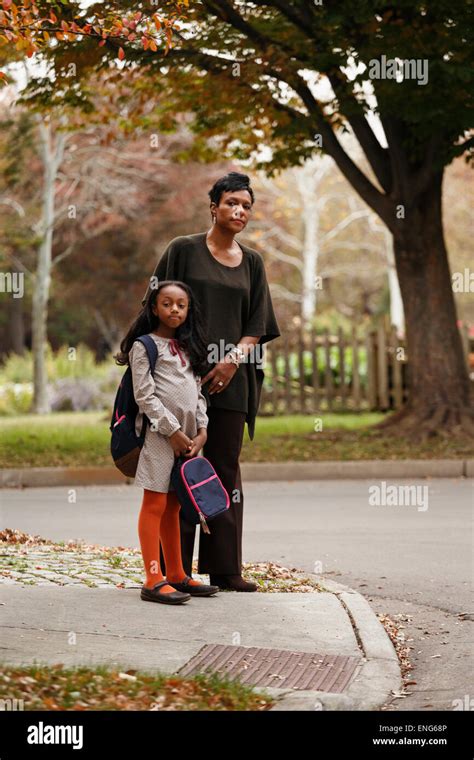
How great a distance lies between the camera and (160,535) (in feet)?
23.2

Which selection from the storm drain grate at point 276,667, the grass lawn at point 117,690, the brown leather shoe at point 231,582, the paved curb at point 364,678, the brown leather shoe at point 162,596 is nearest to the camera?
the grass lawn at point 117,690

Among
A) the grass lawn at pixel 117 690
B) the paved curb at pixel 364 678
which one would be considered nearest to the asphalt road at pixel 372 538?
the paved curb at pixel 364 678

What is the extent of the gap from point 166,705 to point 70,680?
1.33 ft

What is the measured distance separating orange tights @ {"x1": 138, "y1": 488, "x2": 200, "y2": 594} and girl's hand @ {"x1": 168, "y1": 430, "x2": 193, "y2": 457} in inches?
9.5

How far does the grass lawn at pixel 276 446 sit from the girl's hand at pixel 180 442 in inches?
345

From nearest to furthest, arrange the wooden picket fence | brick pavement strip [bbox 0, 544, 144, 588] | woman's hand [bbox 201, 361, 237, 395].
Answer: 1. woman's hand [bbox 201, 361, 237, 395]
2. brick pavement strip [bbox 0, 544, 144, 588]
3. the wooden picket fence

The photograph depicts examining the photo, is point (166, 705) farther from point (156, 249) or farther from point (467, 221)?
point (467, 221)

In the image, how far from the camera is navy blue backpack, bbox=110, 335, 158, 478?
674 cm

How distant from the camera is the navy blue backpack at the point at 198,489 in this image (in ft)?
22.0

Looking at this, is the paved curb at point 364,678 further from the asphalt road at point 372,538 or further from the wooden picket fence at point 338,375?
the wooden picket fence at point 338,375

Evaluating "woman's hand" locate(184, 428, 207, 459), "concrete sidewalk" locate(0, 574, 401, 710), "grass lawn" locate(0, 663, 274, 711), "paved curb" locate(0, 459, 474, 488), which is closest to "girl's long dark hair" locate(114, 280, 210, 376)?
"woman's hand" locate(184, 428, 207, 459)

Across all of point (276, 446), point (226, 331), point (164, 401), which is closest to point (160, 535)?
point (164, 401)

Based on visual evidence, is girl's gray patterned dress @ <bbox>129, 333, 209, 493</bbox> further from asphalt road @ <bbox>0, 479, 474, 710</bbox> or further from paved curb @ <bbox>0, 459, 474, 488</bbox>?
paved curb @ <bbox>0, 459, 474, 488</bbox>

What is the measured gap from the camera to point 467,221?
54562mm
